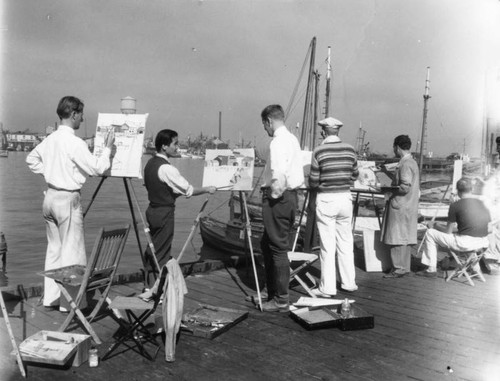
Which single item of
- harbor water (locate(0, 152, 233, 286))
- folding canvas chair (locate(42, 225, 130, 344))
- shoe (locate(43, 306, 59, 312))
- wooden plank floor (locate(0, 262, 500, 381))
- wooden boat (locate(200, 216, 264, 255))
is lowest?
harbor water (locate(0, 152, 233, 286))

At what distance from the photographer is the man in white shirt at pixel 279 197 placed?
4480 mm

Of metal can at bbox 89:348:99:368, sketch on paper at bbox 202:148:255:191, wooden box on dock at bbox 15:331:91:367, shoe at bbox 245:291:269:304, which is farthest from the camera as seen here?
sketch on paper at bbox 202:148:255:191

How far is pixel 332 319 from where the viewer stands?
4199 mm

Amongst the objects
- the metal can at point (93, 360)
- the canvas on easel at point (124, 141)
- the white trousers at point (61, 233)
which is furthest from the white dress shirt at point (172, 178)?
the metal can at point (93, 360)

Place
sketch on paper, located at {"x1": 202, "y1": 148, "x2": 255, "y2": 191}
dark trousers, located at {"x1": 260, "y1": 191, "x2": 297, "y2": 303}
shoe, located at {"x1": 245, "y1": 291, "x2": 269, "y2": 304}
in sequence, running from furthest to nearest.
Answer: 1. sketch on paper, located at {"x1": 202, "y1": 148, "x2": 255, "y2": 191}
2. shoe, located at {"x1": 245, "y1": 291, "x2": 269, "y2": 304}
3. dark trousers, located at {"x1": 260, "y1": 191, "x2": 297, "y2": 303}

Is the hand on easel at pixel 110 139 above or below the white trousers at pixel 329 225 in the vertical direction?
above

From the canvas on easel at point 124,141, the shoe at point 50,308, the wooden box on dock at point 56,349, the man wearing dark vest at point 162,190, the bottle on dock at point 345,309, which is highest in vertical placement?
the canvas on easel at point 124,141

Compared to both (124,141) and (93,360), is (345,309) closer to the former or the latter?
(93,360)

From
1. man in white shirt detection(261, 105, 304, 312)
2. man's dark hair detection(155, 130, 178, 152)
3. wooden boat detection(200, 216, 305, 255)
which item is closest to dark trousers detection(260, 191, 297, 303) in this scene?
man in white shirt detection(261, 105, 304, 312)

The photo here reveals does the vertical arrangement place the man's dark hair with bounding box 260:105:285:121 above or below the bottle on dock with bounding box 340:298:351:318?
above

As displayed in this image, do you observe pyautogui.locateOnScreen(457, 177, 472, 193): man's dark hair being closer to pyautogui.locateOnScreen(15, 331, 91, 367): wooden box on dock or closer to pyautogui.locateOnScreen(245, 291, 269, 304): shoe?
pyautogui.locateOnScreen(245, 291, 269, 304): shoe

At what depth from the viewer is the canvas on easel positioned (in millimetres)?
5160

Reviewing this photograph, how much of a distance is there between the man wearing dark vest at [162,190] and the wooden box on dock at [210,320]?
0.82 metres

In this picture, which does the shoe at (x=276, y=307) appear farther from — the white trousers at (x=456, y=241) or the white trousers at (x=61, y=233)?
the white trousers at (x=456, y=241)
